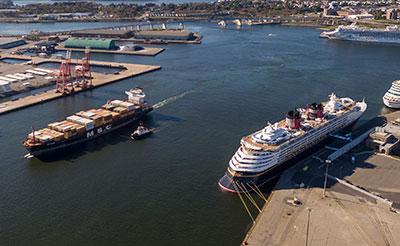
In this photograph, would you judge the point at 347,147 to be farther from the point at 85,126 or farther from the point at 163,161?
the point at 85,126

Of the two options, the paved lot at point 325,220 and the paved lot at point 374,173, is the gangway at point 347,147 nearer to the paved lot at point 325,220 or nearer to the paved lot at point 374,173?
the paved lot at point 374,173

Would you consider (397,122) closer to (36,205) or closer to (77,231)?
(77,231)

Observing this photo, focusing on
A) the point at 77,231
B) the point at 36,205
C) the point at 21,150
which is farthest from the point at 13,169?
the point at 77,231

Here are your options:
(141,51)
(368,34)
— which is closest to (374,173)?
(141,51)

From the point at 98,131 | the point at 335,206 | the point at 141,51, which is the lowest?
the point at 335,206

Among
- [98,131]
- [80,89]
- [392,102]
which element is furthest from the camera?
[80,89]

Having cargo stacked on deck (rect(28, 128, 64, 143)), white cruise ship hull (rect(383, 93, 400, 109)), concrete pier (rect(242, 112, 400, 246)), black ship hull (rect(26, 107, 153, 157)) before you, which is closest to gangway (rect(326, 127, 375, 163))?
concrete pier (rect(242, 112, 400, 246))
